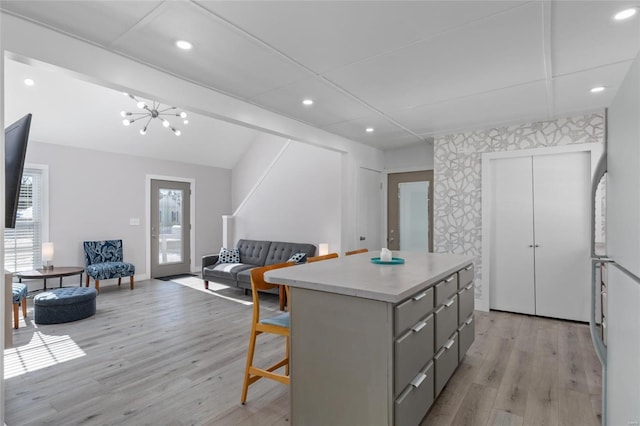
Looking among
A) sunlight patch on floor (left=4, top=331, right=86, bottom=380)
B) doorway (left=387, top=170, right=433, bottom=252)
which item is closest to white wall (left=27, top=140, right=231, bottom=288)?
sunlight patch on floor (left=4, top=331, right=86, bottom=380)

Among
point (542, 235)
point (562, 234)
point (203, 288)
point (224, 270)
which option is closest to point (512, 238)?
point (542, 235)

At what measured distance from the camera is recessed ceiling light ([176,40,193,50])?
2.26m

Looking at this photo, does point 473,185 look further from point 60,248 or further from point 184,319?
point 60,248

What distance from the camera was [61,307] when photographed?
398 centimetres

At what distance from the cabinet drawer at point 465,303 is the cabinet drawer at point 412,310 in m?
0.73

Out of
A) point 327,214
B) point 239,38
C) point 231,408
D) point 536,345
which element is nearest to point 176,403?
point 231,408

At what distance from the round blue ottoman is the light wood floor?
5.4 inches

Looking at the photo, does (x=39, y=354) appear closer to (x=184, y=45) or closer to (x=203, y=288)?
(x=203, y=288)

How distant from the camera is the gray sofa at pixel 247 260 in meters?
5.39

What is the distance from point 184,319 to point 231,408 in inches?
87.3

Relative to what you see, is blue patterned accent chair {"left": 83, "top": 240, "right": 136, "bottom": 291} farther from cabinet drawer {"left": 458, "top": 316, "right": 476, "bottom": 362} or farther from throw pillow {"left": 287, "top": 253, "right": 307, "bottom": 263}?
cabinet drawer {"left": 458, "top": 316, "right": 476, "bottom": 362}

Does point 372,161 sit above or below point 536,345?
above

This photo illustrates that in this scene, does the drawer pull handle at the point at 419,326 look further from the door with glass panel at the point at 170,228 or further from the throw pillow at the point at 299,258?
the door with glass panel at the point at 170,228

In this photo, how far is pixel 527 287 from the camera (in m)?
4.30
